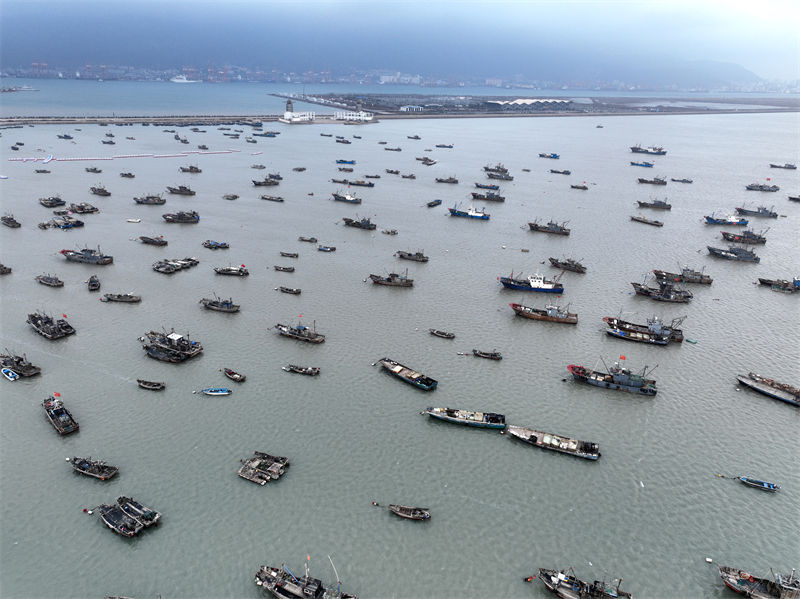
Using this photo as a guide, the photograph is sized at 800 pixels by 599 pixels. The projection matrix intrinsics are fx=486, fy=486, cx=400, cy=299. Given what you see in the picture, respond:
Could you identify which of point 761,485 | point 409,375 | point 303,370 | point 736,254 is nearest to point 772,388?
point 761,485

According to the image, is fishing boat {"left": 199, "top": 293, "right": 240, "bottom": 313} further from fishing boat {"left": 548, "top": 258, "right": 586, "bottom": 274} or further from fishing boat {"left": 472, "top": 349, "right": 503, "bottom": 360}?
fishing boat {"left": 548, "top": 258, "right": 586, "bottom": 274}

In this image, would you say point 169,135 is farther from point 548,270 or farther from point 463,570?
point 463,570

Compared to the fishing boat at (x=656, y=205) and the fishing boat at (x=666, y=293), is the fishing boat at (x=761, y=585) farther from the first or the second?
the fishing boat at (x=656, y=205)

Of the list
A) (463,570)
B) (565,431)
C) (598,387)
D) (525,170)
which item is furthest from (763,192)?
(463,570)

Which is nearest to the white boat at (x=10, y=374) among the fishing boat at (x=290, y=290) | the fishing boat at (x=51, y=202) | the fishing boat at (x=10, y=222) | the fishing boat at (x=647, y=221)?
the fishing boat at (x=290, y=290)

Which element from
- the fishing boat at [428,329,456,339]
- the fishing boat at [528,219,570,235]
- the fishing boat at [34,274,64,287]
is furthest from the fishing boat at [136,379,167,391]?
the fishing boat at [528,219,570,235]

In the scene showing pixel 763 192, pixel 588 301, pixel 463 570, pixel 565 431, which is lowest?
pixel 463 570

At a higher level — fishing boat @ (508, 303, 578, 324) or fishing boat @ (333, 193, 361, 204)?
fishing boat @ (333, 193, 361, 204)
